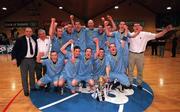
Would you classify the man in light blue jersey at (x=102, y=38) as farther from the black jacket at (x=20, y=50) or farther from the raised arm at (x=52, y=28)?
the black jacket at (x=20, y=50)

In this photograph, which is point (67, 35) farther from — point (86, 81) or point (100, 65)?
point (86, 81)

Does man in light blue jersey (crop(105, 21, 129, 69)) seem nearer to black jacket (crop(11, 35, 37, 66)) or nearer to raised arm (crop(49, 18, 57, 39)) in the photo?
raised arm (crop(49, 18, 57, 39))

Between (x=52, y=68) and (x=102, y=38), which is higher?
(x=102, y=38)

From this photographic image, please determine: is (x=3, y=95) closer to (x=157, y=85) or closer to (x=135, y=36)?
(x=135, y=36)

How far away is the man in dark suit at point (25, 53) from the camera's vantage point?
6469mm

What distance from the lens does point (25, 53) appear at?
6.50 meters

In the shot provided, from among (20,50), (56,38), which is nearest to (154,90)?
(56,38)

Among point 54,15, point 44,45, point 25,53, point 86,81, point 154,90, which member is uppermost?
point 54,15

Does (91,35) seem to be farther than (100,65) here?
Yes

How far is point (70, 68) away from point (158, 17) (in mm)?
20382

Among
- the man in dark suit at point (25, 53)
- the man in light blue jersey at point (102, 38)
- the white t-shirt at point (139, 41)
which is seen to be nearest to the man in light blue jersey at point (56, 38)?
the man in dark suit at point (25, 53)

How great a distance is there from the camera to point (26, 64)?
6.55m

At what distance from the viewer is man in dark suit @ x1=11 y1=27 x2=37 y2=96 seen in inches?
255

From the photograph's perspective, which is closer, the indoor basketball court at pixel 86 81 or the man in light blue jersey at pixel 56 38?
the indoor basketball court at pixel 86 81
